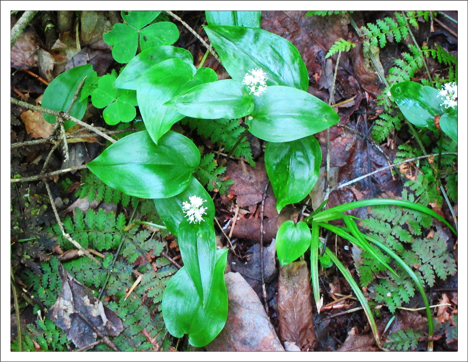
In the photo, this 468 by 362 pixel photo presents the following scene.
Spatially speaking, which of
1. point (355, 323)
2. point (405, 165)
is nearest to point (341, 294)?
point (355, 323)

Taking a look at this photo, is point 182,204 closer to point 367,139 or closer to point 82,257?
point 82,257

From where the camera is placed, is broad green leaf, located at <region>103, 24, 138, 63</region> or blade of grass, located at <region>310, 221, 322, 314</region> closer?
blade of grass, located at <region>310, 221, 322, 314</region>

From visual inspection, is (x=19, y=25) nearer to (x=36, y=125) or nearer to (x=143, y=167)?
(x=36, y=125)

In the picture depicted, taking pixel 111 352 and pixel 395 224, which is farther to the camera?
pixel 395 224

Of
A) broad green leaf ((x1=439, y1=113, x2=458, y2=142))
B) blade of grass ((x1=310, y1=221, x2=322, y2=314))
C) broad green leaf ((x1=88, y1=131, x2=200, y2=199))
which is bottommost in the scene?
blade of grass ((x1=310, y1=221, x2=322, y2=314))

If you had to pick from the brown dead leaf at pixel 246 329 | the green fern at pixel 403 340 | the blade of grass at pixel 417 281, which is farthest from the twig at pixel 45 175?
the green fern at pixel 403 340

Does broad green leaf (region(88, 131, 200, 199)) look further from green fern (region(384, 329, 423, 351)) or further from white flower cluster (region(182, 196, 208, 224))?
green fern (region(384, 329, 423, 351))

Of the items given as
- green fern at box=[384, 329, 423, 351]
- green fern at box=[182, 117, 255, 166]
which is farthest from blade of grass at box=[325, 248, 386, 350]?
green fern at box=[182, 117, 255, 166]
